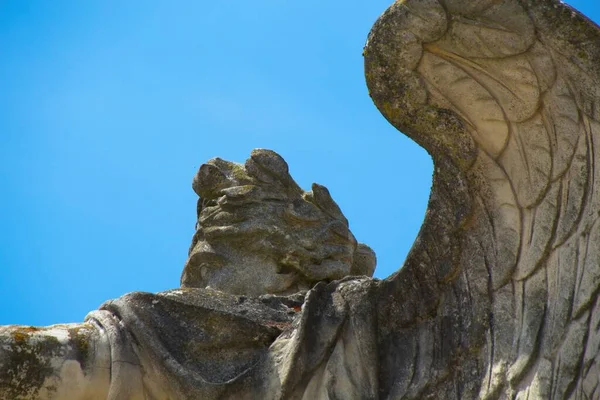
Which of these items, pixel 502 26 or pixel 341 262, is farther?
pixel 341 262

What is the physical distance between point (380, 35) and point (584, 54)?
3.10 ft

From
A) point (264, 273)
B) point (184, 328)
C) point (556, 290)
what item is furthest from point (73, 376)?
point (556, 290)

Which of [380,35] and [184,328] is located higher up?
[380,35]

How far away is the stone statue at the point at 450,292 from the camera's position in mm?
7141

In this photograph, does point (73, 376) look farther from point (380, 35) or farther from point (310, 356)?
point (380, 35)

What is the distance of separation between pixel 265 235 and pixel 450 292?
183 cm

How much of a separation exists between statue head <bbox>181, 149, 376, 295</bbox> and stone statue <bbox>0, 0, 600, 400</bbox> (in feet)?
3.07

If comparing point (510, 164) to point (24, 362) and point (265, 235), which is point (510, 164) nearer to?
point (265, 235)

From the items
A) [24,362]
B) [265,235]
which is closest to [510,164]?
[265,235]

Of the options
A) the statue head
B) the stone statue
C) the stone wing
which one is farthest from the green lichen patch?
the stone wing

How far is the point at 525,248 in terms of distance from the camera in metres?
7.33

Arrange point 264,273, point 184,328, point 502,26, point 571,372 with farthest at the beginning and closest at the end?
point 264,273, point 184,328, point 502,26, point 571,372

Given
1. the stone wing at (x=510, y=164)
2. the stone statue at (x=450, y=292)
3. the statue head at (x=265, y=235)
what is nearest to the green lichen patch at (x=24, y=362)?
the stone statue at (x=450, y=292)

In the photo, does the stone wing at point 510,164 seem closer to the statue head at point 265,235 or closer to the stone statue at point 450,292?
the stone statue at point 450,292
